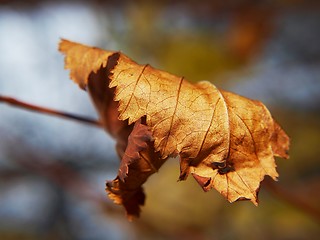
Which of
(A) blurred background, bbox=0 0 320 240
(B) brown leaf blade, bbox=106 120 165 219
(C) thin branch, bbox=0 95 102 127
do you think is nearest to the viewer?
(B) brown leaf blade, bbox=106 120 165 219

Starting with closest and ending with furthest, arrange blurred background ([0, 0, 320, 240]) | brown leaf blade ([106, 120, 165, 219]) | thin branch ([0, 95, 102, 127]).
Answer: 1. brown leaf blade ([106, 120, 165, 219])
2. thin branch ([0, 95, 102, 127])
3. blurred background ([0, 0, 320, 240])

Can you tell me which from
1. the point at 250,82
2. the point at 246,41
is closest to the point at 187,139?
the point at 246,41

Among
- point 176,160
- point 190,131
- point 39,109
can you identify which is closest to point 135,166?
point 190,131

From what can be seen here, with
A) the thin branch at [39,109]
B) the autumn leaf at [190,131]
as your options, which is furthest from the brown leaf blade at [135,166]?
the thin branch at [39,109]

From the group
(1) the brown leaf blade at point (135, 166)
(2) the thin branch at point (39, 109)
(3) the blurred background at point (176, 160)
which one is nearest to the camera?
(1) the brown leaf blade at point (135, 166)

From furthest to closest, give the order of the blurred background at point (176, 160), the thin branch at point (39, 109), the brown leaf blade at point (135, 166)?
the blurred background at point (176, 160) < the thin branch at point (39, 109) < the brown leaf blade at point (135, 166)

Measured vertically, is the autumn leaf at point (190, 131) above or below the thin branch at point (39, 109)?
above

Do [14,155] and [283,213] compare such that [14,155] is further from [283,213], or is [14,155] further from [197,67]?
[283,213]

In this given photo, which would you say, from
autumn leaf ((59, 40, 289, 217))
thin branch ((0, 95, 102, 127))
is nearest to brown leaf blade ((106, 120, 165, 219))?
autumn leaf ((59, 40, 289, 217))

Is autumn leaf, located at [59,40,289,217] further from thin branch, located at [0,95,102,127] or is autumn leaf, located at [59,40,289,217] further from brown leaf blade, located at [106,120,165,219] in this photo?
thin branch, located at [0,95,102,127]

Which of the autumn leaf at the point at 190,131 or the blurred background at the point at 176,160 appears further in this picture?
the blurred background at the point at 176,160

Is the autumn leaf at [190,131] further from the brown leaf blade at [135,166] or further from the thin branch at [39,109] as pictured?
the thin branch at [39,109]
